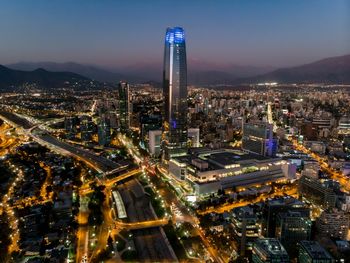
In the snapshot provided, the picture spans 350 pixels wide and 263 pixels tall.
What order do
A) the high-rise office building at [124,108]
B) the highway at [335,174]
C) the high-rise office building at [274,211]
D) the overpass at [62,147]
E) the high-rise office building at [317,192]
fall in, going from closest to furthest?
the high-rise office building at [274,211] < the high-rise office building at [317,192] < the highway at [335,174] < the overpass at [62,147] < the high-rise office building at [124,108]

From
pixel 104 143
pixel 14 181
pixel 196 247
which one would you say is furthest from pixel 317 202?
pixel 104 143

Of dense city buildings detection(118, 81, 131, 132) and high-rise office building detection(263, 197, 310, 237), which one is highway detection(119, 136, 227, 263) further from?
dense city buildings detection(118, 81, 131, 132)

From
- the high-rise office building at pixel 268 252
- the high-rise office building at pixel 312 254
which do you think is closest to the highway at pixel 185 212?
the high-rise office building at pixel 268 252

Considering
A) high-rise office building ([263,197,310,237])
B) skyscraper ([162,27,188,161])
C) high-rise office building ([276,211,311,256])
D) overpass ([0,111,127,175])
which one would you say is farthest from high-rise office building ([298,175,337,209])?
overpass ([0,111,127,175])

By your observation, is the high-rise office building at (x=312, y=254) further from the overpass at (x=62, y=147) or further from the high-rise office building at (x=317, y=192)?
the overpass at (x=62, y=147)

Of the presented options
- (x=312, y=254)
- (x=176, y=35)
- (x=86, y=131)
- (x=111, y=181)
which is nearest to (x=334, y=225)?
(x=312, y=254)

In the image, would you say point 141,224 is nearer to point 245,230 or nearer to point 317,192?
point 245,230
